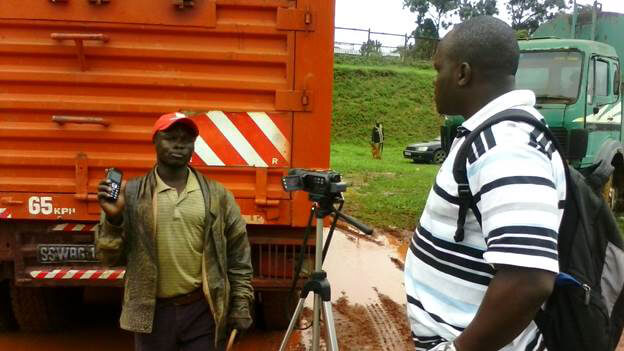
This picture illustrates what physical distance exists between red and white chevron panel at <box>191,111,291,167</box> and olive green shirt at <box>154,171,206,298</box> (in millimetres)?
773

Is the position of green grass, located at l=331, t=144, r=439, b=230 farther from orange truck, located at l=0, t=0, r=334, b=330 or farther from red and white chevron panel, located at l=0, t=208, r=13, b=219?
red and white chevron panel, located at l=0, t=208, r=13, b=219

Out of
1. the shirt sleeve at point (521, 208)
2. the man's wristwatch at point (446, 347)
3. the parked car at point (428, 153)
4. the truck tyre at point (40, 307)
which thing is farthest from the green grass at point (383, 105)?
the shirt sleeve at point (521, 208)

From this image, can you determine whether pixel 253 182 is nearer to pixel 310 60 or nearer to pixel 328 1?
pixel 310 60

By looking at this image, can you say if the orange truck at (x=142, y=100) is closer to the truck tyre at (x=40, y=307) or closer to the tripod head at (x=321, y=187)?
the truck tyre at (x=40, y=307)

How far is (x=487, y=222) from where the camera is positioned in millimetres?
1260

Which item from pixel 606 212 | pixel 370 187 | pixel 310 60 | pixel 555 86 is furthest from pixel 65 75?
pixel 370 187

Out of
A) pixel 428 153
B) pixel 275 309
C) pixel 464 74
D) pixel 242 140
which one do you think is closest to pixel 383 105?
pixel 428 153

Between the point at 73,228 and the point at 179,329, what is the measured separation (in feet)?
4.04

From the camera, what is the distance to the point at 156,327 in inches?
101

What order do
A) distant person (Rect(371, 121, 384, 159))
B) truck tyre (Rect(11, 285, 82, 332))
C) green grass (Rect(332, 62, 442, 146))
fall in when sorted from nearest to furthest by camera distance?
→ truck tyre (Rect(11, 285, 82, 332)), distant person (Rect(371, 121, 384, 159)), green grass (Rect(332, 62, 442, 146))

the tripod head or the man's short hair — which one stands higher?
the man's short hair

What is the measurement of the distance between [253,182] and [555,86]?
6302mm

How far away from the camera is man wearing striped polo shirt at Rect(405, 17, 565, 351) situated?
1217 mm

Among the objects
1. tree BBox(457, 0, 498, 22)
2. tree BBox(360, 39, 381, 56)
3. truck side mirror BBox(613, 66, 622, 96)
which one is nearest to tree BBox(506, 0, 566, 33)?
tree BBox(457, 0, 498, 22)
